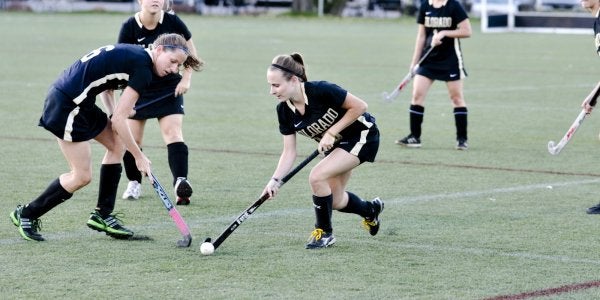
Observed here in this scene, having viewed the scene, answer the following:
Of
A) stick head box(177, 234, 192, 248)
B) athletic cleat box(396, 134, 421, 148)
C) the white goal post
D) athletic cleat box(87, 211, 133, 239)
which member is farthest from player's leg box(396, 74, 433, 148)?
the white goal post

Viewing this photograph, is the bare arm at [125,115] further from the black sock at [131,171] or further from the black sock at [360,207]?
the black sock at [131,171]

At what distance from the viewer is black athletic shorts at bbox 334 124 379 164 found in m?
6.97

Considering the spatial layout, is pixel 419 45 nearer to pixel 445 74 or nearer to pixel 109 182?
pixel 445 74

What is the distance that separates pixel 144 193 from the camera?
8867 millimetres

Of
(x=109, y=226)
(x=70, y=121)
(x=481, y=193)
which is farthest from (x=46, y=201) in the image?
(x=481, y=193)

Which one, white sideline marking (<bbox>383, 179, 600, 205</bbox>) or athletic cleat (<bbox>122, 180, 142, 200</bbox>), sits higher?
athletic cleat (<bbox>122, 180, 142, 200</bbox>)

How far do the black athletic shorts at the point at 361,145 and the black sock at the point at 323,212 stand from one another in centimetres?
30

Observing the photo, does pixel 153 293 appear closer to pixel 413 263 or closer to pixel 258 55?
pixel 413 263

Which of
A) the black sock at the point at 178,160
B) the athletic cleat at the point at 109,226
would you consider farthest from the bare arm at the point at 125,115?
the black sock at the point at 178,160

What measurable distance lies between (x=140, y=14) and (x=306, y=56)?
15175 mm

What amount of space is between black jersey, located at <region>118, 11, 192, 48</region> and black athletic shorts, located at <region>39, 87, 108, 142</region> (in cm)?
183

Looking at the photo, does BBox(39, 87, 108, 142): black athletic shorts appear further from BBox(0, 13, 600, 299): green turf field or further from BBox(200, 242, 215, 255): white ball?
BBox(200, 242, 215, 255): white ball

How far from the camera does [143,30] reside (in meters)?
8.66

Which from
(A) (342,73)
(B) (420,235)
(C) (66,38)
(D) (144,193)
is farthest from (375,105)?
(C) (66,38)
